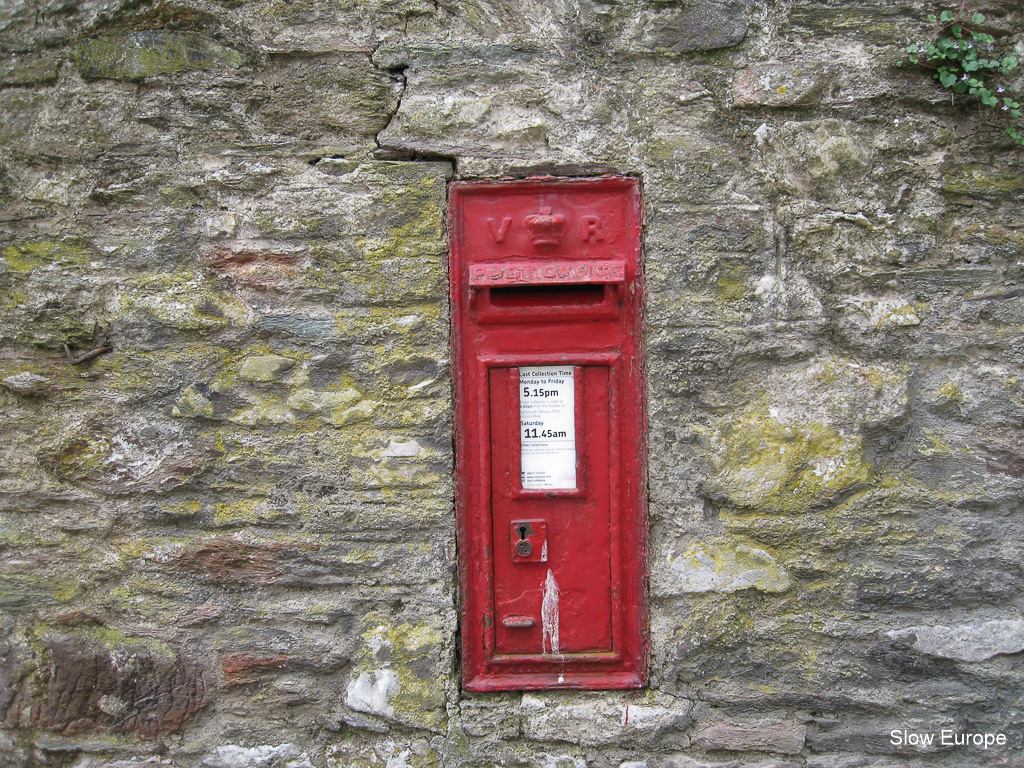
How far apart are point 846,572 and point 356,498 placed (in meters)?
1.36

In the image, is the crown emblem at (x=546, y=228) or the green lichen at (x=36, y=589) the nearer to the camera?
the crown emblem at (x=546, y=228)

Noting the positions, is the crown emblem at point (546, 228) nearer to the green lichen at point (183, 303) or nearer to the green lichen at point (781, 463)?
the green lichen at point (781, 463)

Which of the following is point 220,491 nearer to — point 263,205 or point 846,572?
point 263,205

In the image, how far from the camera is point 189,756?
6.06ft

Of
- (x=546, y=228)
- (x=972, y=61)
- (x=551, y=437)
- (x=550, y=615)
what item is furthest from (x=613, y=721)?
(x=972, y=61)

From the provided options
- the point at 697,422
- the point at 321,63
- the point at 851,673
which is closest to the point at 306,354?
the point at 321,63

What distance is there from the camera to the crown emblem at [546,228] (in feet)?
5.75

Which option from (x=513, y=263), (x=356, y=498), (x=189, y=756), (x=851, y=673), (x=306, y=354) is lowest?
(x=189, y=756)

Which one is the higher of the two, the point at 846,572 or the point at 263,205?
the point at 263,205

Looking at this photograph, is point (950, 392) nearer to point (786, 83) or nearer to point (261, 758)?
point (786, 83)

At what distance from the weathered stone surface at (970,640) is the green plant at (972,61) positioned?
1.31 meters

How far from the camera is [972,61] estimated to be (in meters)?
1.72


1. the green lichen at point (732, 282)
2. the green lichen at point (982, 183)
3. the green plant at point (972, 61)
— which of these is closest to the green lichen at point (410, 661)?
the green lichen at point (732, 282)

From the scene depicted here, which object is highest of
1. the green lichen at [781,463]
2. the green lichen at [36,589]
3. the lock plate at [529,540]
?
the green lichen at [781,463]
